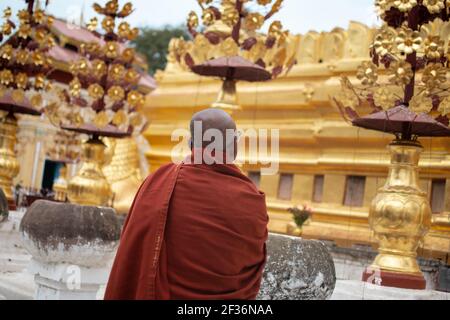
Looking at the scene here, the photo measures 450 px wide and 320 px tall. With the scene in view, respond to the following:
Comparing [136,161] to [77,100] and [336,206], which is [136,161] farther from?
[336,206]

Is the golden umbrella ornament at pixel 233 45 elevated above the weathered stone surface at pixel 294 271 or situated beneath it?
elevated above

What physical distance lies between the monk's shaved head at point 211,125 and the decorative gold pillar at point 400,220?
313 centimetres

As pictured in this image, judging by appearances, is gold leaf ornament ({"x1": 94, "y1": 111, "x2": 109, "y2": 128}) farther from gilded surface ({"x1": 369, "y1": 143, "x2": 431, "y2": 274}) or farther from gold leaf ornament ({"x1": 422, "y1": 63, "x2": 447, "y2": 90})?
gold leaf ornament ({"x1": 422, "y1": 63, "x2": 447, "y2": 90})

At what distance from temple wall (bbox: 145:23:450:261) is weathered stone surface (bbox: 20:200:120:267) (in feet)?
14.2

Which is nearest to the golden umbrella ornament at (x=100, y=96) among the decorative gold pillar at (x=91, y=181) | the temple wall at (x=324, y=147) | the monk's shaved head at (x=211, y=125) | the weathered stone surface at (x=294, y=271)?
the decorative gold pillar at (x=91, y=181)

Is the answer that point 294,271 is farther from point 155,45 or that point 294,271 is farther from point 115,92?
point 155,45

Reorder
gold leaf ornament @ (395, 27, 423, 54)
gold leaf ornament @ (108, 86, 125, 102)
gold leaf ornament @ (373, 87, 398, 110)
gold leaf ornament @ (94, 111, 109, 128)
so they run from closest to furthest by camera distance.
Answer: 1. gold leaf ornament @ (395, 27, 423, 54)
2. gold leaf ornament @ (373, 87, 398, 110)
3. gold leaf ornament @ (94, 111, 109, 128)
4. gold leaf ornament @ (108, 86, 125, 102)

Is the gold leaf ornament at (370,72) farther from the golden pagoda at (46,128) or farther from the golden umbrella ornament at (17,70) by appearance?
the golden pagoda at (46,128)

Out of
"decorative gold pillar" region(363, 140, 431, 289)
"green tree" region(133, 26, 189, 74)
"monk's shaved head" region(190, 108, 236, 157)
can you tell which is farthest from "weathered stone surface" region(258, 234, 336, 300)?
"green tree" region(133, 26, 189, 74)

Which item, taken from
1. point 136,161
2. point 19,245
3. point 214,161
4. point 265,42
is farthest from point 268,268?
point 136,161

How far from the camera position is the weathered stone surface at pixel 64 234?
456cm

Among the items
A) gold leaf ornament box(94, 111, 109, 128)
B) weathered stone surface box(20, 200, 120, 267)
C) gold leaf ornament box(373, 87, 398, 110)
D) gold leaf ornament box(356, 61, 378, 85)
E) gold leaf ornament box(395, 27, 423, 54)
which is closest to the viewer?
weathered stone surface box(20, 200, 120, 267)

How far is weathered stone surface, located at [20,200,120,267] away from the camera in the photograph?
4559 millimetres

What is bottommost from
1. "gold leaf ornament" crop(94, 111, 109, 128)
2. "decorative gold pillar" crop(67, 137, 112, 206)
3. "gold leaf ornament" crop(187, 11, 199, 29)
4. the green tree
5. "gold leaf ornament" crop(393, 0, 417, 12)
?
"decorative gold pillar" crop(67, 137, 112, 206)
